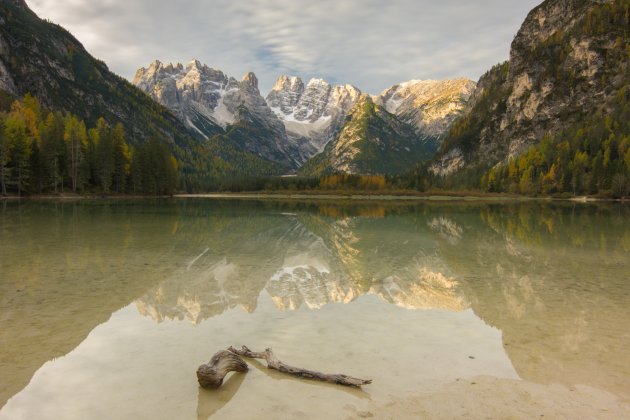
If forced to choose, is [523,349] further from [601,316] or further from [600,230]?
[600,230]

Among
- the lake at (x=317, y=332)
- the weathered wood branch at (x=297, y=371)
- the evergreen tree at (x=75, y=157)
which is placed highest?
the evergreen tree at (x=75, y=157)

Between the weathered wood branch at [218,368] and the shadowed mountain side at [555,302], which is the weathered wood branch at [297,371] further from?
the shadowed mountain side at [555,302]

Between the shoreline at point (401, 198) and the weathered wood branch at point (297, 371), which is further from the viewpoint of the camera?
the shoreline at point (401, 198)

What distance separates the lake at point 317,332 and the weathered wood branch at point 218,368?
21 centimetres

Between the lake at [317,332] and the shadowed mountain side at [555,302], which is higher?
the shadowed mountain side at [555,302]

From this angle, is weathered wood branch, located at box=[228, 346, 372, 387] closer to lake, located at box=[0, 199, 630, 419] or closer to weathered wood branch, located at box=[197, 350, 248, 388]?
lake, located at box=[0, 199, 630, 419]

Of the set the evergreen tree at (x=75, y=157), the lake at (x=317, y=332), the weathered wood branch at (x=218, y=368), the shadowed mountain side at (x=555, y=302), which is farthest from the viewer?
the evergreen tree at (x=75, y=157)

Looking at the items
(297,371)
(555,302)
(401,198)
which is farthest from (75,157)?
(555,302)


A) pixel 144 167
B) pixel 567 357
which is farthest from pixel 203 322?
pixel 144 167

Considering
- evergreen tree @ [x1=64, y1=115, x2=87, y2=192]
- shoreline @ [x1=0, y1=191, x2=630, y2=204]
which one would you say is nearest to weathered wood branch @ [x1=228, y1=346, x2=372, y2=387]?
shoreline @ [x1=0, y1=191, x2=630, y2=204]

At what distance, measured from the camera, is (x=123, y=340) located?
12.7m

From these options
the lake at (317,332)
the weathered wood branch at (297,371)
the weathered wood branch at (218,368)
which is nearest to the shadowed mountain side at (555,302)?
the lake at (317,332)

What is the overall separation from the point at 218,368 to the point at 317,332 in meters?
4.53

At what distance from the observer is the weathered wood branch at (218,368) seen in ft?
30.9
